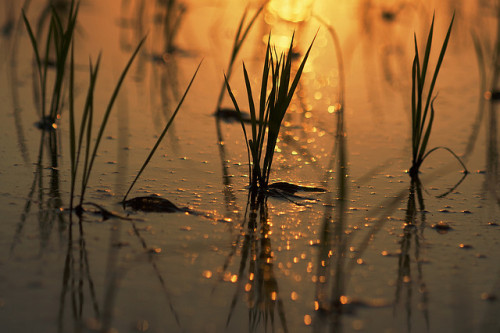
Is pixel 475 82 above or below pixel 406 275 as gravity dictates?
above

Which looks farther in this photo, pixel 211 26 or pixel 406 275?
pixel 211 26

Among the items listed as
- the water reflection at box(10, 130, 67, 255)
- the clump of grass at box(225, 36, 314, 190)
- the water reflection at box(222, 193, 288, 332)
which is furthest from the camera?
the clump of grass at box(225, 36, 314, 190)

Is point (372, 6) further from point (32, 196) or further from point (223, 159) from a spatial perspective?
point (32, 196)

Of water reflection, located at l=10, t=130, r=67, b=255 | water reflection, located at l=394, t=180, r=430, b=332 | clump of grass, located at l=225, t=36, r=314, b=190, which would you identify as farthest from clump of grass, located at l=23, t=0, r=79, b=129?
water reflection, located at l=394, t=180, r=430, b=332

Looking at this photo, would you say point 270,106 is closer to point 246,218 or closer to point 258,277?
point 246,218

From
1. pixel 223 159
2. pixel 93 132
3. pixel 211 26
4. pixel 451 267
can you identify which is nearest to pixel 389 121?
pixel 223 159

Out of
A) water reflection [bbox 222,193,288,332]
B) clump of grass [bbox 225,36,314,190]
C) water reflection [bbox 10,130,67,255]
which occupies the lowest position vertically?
water reflection [bbox 222,193,288,332]

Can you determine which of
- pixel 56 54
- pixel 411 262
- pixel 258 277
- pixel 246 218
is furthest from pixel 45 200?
pixel 411 262

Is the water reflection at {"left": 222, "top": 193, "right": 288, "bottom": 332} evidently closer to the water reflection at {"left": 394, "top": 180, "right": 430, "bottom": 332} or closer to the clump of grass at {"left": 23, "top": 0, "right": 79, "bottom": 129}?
the water reflection at {"left": 394, "top": 180, "right": 430, "bottom": 332}
